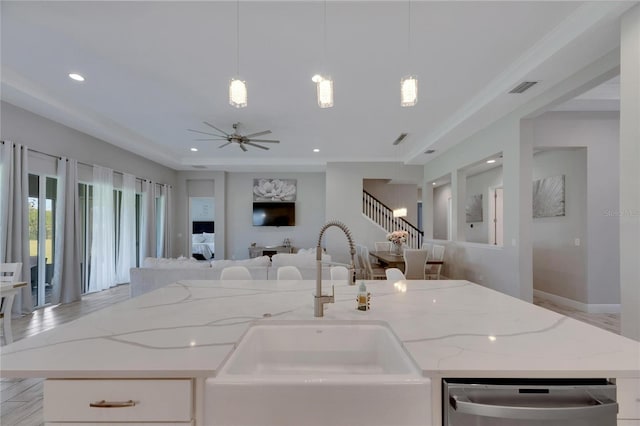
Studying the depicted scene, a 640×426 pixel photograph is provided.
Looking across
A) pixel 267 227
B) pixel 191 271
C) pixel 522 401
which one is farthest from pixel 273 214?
pixel 522 401

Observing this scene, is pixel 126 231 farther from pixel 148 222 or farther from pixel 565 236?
pixel 565 236

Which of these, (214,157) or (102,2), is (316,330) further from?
(214,157)

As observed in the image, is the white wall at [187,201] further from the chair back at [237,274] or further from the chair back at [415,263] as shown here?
the chair back at [237,274]

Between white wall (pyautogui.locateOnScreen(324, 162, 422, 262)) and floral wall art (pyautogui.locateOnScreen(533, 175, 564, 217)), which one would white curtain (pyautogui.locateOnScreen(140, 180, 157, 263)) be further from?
floral wall art (pyautogui.locateOnScreen(533, 175, 564, 217))

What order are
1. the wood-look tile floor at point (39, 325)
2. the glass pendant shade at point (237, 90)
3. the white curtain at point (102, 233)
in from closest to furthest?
the wood-look tile floor at point (39, 325) < the glass pendant shade at point (237, 90) < the white curtain at point (102, 233)

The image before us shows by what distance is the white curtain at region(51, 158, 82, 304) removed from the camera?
463 centimetres

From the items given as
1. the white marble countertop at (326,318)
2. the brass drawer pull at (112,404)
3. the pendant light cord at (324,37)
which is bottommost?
the brass drawer pull at (112,404)

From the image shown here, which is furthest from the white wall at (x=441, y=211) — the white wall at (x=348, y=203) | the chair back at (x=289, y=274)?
the chair back at (x=289, y=274)

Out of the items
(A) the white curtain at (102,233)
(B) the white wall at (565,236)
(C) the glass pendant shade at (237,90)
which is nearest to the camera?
(C) the glass pendant shade at (237,90)

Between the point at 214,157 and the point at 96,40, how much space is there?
4.78 metres

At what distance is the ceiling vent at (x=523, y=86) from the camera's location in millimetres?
3191

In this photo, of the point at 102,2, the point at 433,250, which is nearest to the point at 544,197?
Result: the point at 433,250

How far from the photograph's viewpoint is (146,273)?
4137mm

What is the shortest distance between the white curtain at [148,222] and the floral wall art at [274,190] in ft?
8.98
